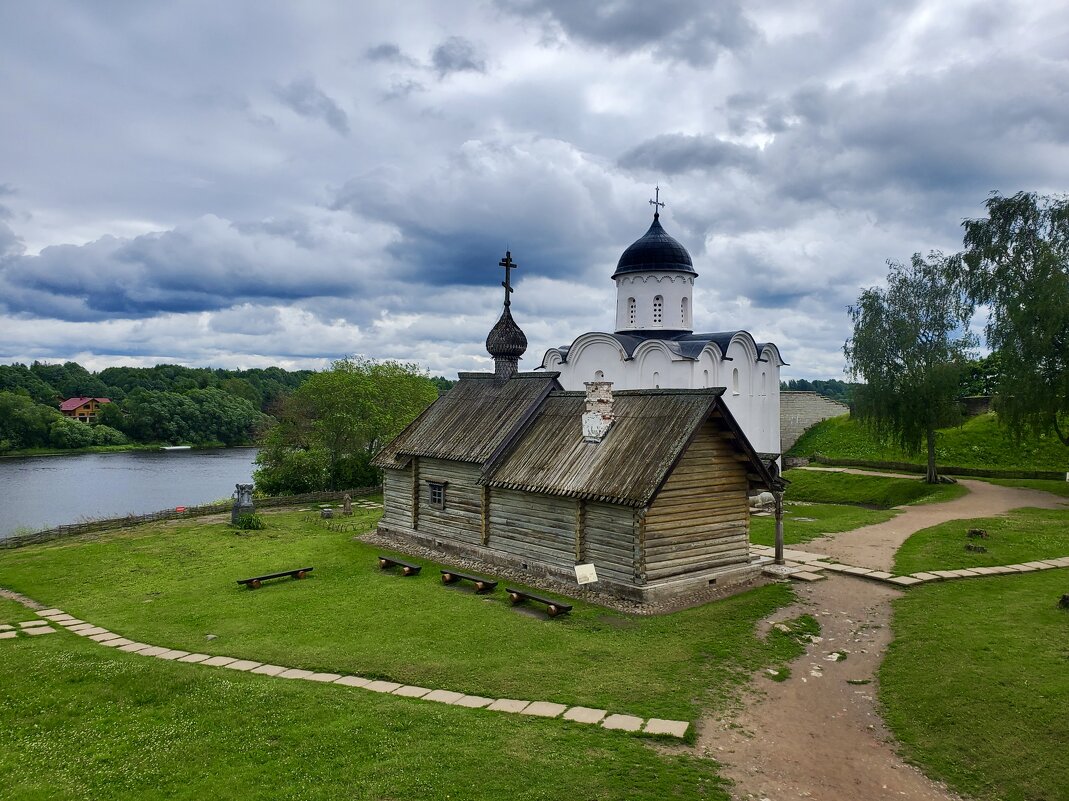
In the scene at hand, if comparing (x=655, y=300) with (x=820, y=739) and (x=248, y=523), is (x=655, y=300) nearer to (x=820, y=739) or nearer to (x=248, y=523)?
(x=248, y=523)

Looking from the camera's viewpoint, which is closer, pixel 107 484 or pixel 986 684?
pixel 986 684

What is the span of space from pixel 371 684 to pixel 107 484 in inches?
1899

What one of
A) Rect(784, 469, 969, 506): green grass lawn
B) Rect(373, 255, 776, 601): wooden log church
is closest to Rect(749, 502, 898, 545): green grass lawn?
Rect(784, 469, 969, 506): green grass lawn

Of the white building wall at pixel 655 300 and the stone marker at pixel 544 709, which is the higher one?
the white building wall at pixel 655 300

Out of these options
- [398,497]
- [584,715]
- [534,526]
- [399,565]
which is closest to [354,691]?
[584,715]

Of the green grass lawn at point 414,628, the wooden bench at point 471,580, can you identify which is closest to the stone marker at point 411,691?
the green grass lawn at point 414,628

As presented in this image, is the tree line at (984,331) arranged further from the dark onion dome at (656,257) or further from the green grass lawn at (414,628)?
the green grass lawn at (414,628)

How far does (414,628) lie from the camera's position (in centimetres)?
1266

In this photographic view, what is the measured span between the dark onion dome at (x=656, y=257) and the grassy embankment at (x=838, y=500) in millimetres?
11620

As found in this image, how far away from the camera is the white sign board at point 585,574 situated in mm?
14141

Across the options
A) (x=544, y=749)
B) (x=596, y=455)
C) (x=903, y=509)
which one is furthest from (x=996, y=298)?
(x=544, y=749)

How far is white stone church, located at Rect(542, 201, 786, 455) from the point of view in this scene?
27.7m

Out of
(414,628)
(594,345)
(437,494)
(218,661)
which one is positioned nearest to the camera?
(218,661)

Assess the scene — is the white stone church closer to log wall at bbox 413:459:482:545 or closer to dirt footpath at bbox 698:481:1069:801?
log wall at bbox 413:459:482:545
